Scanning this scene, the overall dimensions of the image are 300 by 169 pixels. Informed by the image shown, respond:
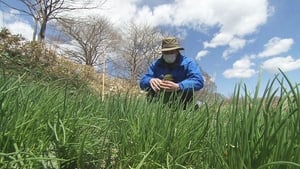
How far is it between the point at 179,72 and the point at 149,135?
2.59m

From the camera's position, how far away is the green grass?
1221 mm

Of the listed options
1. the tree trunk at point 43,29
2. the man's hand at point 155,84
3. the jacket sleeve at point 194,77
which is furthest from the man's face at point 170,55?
the tree trunk at point 43,29

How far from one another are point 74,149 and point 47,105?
0.27 meters

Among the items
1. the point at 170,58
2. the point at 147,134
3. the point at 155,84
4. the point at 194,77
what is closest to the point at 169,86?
the point at 155,84

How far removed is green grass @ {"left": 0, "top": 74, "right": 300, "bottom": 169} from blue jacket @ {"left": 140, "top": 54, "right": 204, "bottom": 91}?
1.92m

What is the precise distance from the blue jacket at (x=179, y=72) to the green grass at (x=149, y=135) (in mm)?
1920

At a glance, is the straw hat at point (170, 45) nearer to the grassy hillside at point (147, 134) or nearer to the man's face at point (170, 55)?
the man's face at point (170, 55)

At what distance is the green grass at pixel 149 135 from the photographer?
4.00ft

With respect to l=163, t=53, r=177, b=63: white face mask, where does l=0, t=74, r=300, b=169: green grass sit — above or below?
below

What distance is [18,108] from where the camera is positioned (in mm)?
1475

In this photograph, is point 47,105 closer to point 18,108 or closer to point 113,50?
point 18,108

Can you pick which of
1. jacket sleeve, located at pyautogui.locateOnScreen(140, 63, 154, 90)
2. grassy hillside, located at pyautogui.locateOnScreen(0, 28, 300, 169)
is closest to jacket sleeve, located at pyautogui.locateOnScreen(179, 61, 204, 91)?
jacket sleeve, located at pyautogui.locateOnScreen(140, 63, 154, 90)

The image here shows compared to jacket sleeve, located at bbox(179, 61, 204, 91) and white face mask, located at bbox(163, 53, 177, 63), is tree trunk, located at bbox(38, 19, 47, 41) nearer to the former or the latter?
white face mask, located at bbox(163, 53, 177, 63)

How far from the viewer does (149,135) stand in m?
1.72
